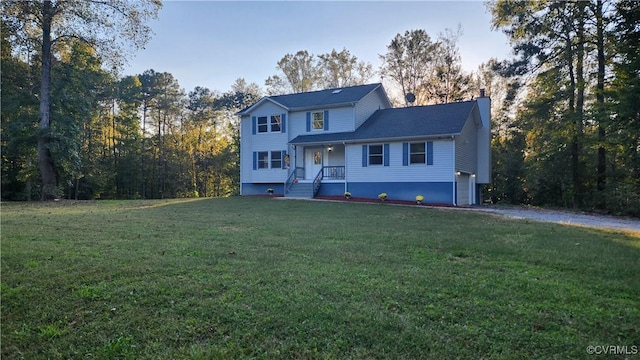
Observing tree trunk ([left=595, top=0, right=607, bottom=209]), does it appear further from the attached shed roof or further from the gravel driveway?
the attached shed roof

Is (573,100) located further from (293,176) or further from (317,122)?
(293,176)

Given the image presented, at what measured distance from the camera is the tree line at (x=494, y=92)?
16469mm

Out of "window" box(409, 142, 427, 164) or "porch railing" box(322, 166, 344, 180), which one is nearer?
"window" box(409, 142, 427, 164)

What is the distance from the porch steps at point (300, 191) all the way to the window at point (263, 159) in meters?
3.08

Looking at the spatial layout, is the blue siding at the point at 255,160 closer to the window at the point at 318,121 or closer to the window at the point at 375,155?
the window at the point at 318,121

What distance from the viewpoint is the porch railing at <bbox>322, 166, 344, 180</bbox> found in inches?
814

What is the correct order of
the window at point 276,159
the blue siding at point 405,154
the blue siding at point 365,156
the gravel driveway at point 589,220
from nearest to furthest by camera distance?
the gravel driveway at point 589,220, the blue siding at point 405,154, the blue siding at point 365,156, the window at point 276,159

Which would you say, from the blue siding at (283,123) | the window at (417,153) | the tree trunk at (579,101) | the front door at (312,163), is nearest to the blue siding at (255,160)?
the blue siding at (283,123)

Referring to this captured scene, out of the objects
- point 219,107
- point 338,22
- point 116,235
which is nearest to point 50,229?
point 116,235

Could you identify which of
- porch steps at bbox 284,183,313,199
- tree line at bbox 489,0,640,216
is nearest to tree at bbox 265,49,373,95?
tree line at bbox 489,0,640,216

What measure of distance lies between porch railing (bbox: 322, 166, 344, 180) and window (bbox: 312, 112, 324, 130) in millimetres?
2644

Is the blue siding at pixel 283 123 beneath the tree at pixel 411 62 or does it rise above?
beneath

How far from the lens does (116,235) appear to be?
7059 mm

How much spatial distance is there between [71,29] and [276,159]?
12714 millimetres
